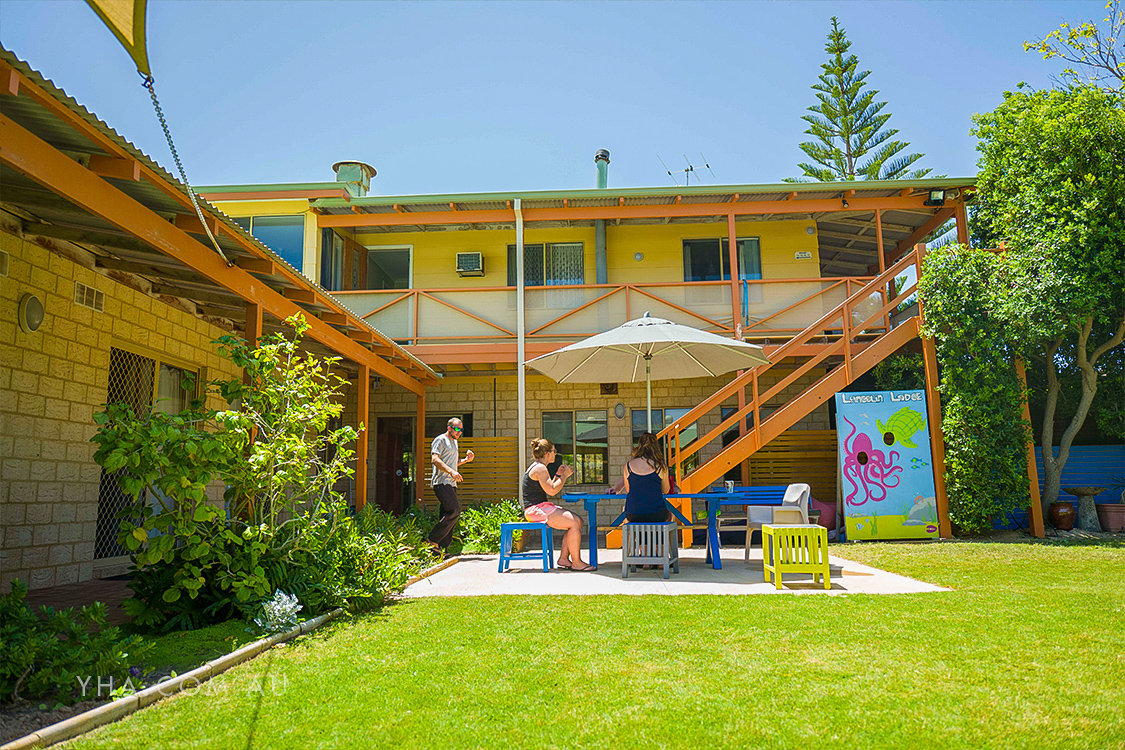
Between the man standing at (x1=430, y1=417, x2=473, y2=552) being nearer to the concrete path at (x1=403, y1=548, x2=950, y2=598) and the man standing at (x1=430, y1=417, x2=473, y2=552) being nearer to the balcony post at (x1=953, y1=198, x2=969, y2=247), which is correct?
the concrete path at (x1=403, y1=548, x2=950, y2=598)

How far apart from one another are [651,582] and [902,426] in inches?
213

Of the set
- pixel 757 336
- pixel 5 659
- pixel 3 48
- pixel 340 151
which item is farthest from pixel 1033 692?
pixel 340 151

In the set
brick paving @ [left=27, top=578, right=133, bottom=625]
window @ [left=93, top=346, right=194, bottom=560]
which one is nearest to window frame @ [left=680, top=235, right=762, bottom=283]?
window @ [left=93, top=346, right=194, bottom=560]

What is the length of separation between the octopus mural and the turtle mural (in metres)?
0.20

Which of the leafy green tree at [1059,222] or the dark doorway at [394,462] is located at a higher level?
the leafy green tree at [1059,222]

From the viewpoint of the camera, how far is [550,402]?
510 inches

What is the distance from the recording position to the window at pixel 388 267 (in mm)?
13648

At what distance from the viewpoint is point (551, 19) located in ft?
33.8

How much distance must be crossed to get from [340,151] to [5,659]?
12.5m

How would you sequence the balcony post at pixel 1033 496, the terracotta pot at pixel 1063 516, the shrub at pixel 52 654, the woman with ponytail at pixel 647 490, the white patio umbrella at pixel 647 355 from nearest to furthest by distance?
the shrub at pixel 52 654, the woman with ponytail at pixel 647 490, the white patio umbrella at pixel 647 355, the balcony post at pixel 1033 496, the terracotta pot at pixel 1063 516

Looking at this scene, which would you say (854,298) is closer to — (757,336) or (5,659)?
(757,336)

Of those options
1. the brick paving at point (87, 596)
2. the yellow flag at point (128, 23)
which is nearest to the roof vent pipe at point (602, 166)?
the brick paving at point (87, 596)

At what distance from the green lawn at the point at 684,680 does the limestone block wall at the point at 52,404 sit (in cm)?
287

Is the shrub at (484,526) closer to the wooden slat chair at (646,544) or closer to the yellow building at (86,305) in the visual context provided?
the wooden slat chair at (646,544)
